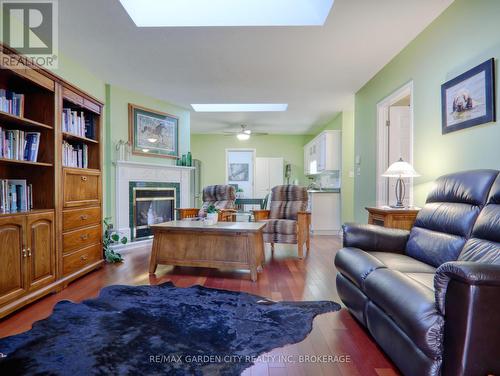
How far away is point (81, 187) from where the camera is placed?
10.1 ft

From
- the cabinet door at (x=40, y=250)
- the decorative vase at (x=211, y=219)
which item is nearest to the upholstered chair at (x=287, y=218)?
the decorative vase at (x=211, y=219)

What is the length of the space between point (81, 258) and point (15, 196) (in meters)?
0.92

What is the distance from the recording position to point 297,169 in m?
8.45

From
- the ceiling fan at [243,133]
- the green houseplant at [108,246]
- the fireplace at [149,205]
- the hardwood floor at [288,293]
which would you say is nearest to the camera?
the hardwood floor at [288,293]

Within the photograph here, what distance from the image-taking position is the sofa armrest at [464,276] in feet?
3.51

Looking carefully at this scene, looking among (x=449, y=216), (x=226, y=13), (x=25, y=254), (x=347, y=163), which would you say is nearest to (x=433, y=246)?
(x=449, y=216)

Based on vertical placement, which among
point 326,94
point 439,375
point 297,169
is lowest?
point 439,375

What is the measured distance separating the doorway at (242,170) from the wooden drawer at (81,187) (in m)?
5.22

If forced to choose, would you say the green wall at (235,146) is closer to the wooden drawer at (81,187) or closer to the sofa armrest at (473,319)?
the wooden drawer at (81,187)

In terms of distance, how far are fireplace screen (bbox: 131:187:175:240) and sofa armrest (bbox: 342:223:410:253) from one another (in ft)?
11.5

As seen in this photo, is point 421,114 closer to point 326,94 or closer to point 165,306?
point 326,94

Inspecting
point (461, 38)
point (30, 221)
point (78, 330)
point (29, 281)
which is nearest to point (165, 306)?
point (78, 330)

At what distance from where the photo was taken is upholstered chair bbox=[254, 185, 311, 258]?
4.05 m

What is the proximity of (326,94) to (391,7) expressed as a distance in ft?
7.67
